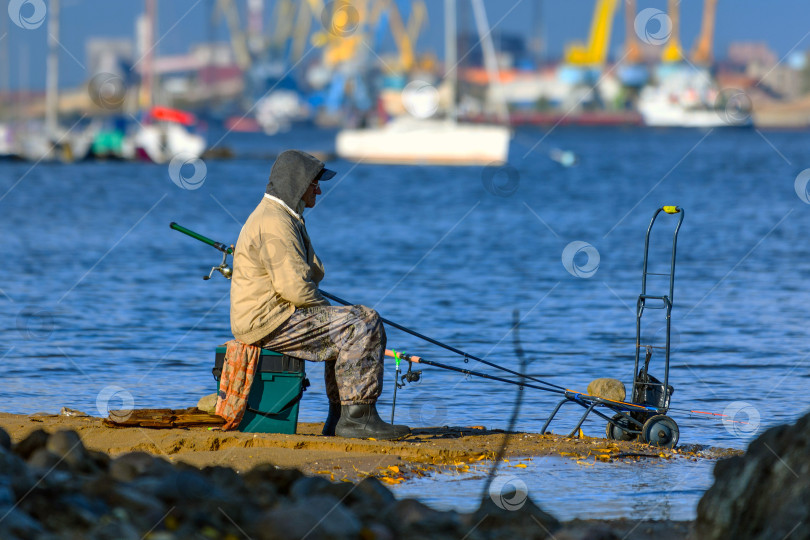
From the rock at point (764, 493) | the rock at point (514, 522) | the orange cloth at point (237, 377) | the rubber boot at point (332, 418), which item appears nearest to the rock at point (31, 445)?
the orange cloth at point (237, 377)

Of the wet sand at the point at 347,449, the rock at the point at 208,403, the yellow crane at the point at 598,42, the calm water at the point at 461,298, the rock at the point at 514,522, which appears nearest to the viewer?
the rock at the point at 514,522

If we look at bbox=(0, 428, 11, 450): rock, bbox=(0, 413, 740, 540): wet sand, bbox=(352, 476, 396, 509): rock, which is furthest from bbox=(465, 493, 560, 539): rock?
bbox=(0, 428, 11, 450): rock

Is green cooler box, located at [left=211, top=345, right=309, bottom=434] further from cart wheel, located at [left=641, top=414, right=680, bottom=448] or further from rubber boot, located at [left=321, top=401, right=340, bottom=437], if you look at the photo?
cart wheel, located at [left=641, top=414, right=680, bottom=448]

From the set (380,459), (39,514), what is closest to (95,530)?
(39,514)

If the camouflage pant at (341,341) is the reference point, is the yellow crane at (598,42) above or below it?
above

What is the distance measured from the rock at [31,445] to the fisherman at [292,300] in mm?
1591

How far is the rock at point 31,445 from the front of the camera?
213 inches

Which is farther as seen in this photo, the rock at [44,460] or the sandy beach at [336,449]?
the sandy beach at [336,449]

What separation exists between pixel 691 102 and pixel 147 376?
458ft

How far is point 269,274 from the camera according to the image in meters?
6.85

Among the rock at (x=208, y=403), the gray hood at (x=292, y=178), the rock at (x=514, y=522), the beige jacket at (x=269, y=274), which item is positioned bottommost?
the rock at (x=514, y=522)

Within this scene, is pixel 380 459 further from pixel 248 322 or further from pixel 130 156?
pixel 130 156

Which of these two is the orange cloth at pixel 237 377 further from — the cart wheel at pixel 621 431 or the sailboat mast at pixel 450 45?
the sailboat mast at pixel 450 45

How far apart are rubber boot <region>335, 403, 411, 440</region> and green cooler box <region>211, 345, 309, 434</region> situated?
26 cm
